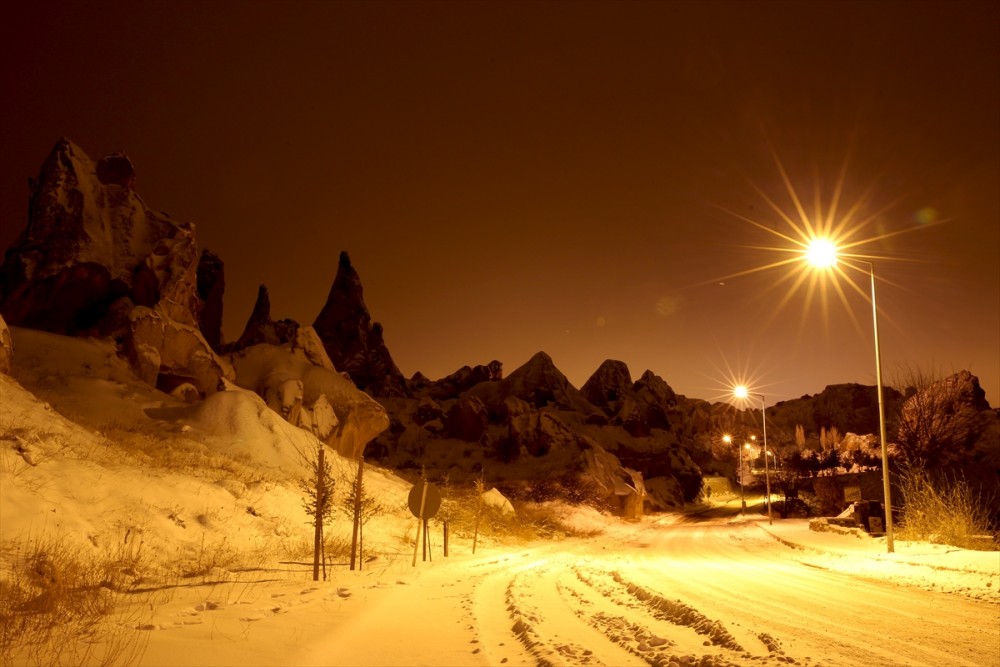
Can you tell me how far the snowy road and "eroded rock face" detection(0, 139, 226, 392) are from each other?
25.1m

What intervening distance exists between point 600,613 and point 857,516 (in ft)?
91.2

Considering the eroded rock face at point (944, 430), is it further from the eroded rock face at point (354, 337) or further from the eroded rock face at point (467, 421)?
the eroded rock face at point (354, 337)

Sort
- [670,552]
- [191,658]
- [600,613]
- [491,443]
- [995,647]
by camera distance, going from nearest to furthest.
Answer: [191,658], [995,647], [600,613], [670,552], [491,443]

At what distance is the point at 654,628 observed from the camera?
8039 mm

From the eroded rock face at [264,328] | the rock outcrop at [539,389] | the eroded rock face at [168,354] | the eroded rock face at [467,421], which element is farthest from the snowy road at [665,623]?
the rock outcrop at [539,389]

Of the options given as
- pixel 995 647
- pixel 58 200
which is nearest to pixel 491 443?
pixel 58 200

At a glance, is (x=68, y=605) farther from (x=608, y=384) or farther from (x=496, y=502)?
(x=608, y=384)

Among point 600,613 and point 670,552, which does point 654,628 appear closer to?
point 600,613

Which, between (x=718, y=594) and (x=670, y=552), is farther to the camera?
(x=670, y=552)

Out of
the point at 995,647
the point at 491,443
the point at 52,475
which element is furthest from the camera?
the point at 491,443

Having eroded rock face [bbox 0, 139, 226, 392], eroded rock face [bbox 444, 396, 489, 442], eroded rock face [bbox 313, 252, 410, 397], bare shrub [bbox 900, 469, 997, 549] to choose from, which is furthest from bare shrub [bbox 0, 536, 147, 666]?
eroded rock face [bbox 313, 252, 410, 397]

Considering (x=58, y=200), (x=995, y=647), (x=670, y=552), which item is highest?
(x=58, y=200)

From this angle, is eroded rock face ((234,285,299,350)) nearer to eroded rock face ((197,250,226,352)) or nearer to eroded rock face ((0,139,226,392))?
eroded rock face ((197,250,226,352))

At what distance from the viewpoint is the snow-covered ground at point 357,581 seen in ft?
22.5
